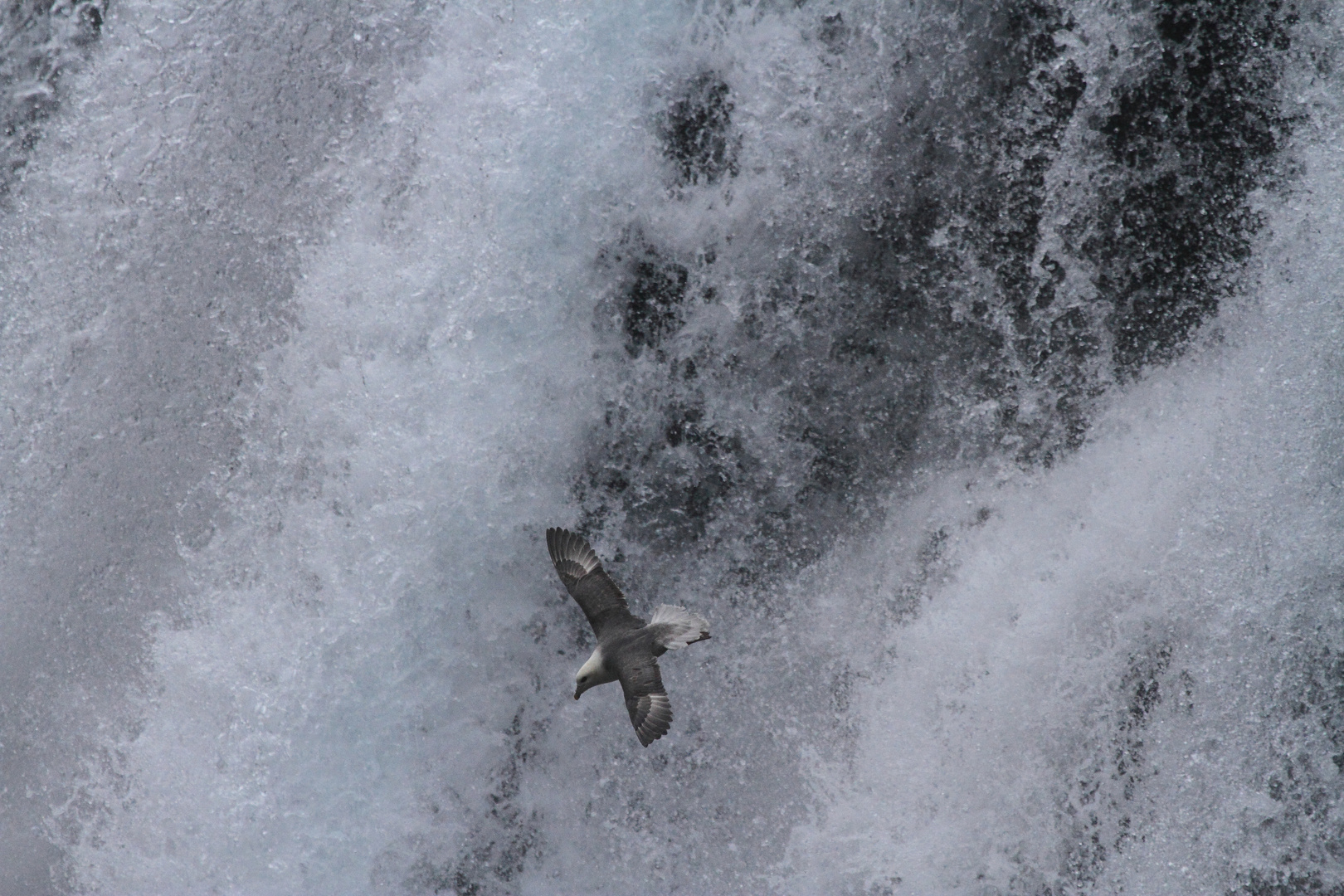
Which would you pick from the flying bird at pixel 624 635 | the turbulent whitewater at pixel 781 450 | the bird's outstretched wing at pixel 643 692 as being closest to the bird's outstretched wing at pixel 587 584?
the flying bird at pixel 624 635

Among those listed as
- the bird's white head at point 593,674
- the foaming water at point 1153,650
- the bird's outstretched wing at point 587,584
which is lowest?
the foaming water at point 1153,650

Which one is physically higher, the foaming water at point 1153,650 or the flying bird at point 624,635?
the flying bird at point 624,635

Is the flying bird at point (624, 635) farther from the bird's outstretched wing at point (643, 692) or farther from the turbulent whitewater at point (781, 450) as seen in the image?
the turbulent whitewater at point (781, 450)

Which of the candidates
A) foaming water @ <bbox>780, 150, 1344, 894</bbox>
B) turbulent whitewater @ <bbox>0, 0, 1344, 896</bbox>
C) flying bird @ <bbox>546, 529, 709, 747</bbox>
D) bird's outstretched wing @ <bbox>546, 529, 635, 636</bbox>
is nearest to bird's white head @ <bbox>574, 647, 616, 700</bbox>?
flying bird @ <bbox>546, 529, 709, 747</bbox>

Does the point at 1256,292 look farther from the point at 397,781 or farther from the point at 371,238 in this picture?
the point at 397,781

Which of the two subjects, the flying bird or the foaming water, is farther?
the foaming water

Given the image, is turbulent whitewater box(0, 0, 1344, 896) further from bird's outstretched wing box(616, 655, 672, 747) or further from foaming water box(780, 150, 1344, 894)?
bird's outstretched wing box(616, 655, 672, 747)

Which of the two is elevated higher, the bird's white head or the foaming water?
the bird's white head
